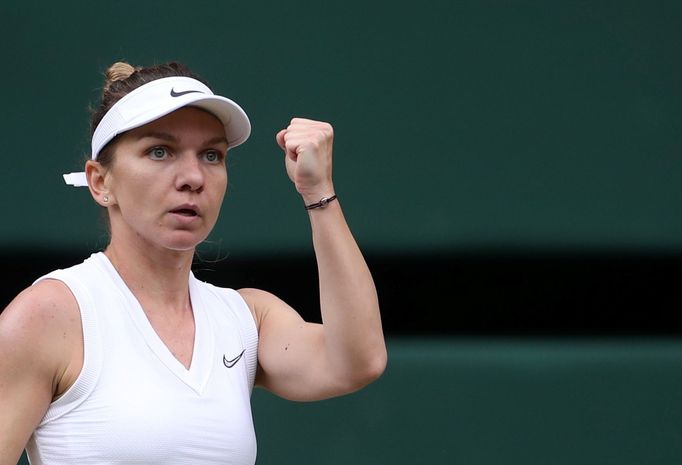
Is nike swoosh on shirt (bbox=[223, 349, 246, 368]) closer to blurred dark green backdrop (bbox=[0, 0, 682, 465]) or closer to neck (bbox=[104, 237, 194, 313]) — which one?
neck (bbox=[104, 237, 194, 313])

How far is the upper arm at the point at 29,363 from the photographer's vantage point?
152 cm

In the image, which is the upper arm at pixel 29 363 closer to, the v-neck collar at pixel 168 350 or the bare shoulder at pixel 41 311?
the bare shoulder at pixel 41 311

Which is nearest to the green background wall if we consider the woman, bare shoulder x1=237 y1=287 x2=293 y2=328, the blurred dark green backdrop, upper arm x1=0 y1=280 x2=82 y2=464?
the blurred dark green backdrop

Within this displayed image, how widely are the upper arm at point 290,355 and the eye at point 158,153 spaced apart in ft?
0.93

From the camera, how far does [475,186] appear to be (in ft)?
8.31

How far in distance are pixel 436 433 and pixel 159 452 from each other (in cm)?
104

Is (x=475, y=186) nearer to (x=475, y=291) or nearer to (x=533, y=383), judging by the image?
(x=475, y=291)

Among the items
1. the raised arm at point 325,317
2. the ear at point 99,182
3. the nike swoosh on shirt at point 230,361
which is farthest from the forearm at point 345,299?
the ear at point 99,182

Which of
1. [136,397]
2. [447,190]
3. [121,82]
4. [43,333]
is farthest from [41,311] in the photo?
[447,190]

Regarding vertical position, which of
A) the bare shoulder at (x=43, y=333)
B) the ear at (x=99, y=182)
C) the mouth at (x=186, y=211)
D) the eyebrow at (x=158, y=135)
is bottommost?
the bare shoulder at (x=43, y=333)

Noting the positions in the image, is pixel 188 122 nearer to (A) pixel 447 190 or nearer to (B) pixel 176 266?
(B) pixel 176 266

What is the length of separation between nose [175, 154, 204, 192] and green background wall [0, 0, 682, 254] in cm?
85

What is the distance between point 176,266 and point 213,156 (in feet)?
0.51

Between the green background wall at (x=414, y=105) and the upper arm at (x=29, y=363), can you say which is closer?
Answer: the upper arm at (x=29, y=363)
